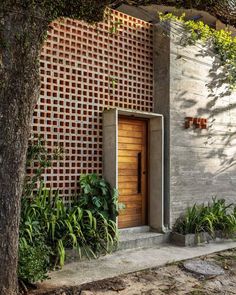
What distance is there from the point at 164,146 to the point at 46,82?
7.47 feet

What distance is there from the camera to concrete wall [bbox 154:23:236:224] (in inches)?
→ 224

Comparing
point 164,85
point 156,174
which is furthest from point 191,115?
point 156,174

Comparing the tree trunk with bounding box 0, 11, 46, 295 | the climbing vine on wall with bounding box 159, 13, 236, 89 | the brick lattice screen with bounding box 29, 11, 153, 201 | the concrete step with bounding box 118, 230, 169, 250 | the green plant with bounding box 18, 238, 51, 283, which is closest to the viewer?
the tree trunk with bounding box 0, 11, 46, 295

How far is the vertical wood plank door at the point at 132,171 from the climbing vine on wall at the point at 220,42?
193 centimetres

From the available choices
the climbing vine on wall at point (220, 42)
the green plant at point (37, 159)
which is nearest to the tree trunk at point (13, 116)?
the green plant at point (37, 159)

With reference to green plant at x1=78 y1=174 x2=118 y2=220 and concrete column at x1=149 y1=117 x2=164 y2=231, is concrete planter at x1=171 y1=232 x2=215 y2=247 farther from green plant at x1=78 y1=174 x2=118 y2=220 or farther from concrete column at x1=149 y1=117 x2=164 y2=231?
green plant at x1=78 y1=174 x2=118 y2=220

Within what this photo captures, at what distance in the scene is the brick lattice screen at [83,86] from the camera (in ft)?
15.3

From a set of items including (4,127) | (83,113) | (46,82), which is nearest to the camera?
(4,127)

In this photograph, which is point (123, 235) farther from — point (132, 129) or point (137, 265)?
point (132, 129)

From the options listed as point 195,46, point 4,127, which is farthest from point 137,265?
point 195,46

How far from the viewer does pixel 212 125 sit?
640 cm

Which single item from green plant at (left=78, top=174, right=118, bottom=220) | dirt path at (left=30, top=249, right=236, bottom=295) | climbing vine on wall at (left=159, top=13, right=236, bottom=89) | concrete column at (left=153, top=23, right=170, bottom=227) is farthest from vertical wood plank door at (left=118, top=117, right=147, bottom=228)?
climbing vine on wall at (left=159, top=13, right=236, bottom=89)

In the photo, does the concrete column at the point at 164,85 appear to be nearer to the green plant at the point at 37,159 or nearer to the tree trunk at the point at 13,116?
the green plant at the point at 37,159

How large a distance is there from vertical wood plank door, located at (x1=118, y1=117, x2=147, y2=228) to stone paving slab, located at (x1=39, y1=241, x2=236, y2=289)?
71 cm
